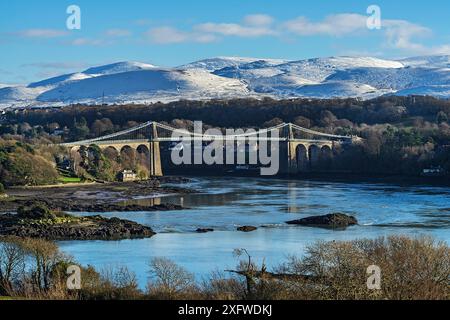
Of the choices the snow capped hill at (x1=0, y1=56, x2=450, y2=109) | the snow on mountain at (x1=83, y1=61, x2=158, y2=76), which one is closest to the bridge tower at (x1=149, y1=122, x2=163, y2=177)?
the snow capped hill at (x1=0, y1=56, x2=450, y2=109)

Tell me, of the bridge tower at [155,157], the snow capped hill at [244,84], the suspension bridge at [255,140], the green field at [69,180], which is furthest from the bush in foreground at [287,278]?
the snow capped hill at [244,84]

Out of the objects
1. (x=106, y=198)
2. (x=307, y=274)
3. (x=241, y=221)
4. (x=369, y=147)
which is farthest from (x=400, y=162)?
(x=307, y=274)

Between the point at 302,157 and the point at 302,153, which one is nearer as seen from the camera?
the point at 302,157

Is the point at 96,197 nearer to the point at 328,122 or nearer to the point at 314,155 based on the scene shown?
the point at 314,155

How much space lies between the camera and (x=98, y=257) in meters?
17.9

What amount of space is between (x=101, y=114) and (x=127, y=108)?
268 centimetres

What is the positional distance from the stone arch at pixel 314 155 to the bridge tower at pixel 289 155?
88 cm

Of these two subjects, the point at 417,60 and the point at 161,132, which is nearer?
the point at 161,132

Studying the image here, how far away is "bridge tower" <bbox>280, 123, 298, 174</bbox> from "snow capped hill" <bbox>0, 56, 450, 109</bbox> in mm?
62183

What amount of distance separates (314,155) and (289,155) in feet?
4.70

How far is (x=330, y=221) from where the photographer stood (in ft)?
80.1

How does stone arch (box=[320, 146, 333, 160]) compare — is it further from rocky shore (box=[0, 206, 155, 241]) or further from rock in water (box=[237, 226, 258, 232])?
rock in water (box=[237, 226, 258, 232])

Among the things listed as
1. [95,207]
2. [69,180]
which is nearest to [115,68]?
[69,180]

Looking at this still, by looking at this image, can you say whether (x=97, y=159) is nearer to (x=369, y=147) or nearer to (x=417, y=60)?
(x=369, y=147)
